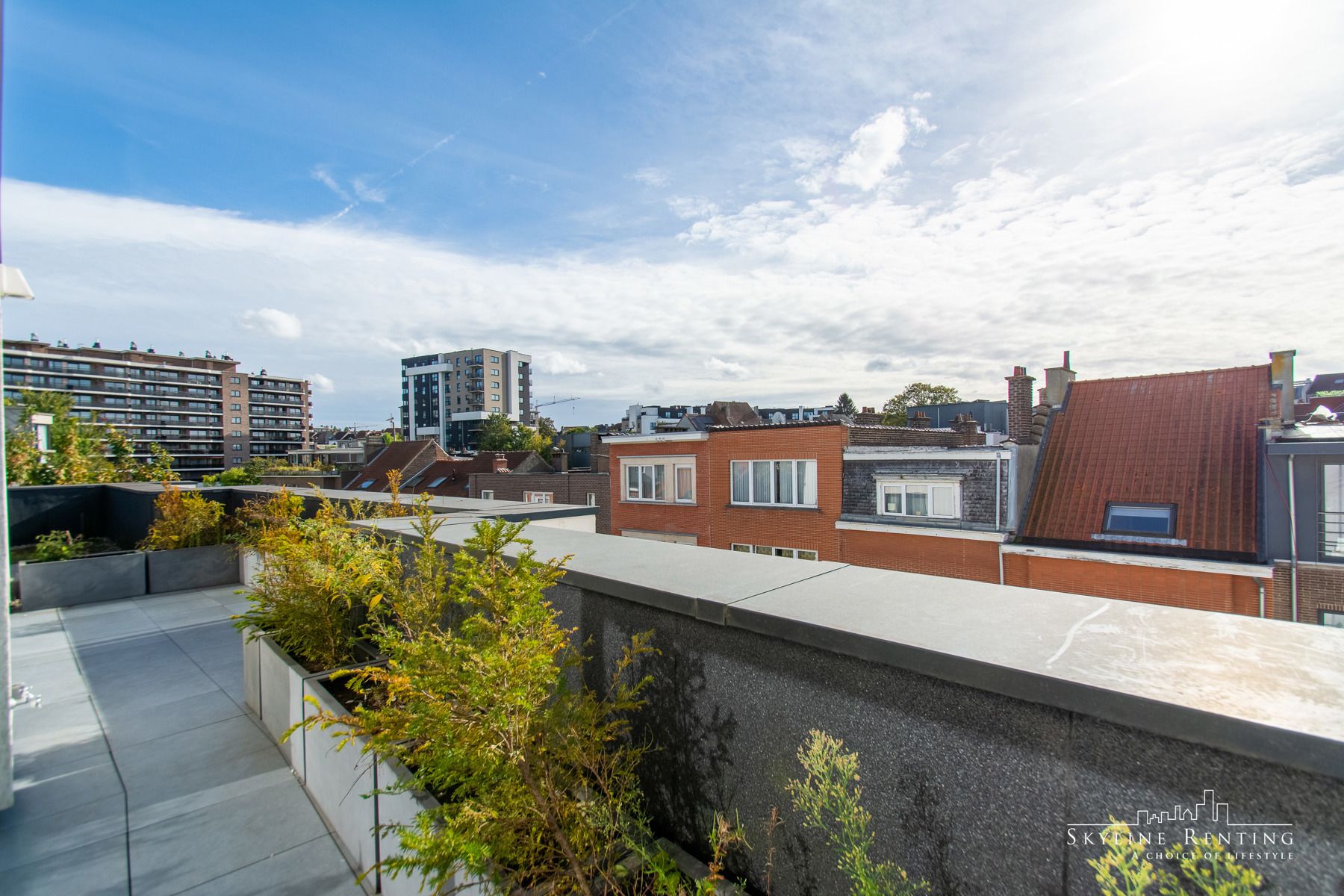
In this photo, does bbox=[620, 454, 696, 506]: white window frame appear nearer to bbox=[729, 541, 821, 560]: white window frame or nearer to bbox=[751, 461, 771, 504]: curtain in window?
bbox=[751, 461, 771, 504]: curtain in window

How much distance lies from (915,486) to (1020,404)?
407 centimetres

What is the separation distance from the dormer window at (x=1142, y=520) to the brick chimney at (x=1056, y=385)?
12.2ft

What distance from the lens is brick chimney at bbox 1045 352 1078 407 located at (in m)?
14.3

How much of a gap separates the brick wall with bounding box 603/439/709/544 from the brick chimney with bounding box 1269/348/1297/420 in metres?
12.5

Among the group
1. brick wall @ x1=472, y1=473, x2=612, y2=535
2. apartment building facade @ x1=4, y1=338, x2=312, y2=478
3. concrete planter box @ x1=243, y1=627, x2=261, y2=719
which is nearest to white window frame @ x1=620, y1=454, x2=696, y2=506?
brick wall @ x1=472, y1=473, x2=612, y2=535

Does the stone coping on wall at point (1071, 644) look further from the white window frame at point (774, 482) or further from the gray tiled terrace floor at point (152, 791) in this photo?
the white window frame at point (774, 482)

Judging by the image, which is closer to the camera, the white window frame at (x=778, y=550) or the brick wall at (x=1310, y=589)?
the brick wall at (x=1310, y=589)

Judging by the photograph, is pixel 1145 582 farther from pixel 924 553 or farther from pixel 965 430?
pixel 965 430

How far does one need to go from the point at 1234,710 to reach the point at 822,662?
0.82 meters

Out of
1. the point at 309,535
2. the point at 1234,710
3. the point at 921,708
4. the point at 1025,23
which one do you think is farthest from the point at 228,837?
the point at 1025,23

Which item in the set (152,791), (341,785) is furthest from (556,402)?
(341,785)

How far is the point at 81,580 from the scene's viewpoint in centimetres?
768

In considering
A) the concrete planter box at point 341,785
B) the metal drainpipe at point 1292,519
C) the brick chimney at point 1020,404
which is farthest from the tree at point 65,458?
the metal drainpipe at point 1292,519

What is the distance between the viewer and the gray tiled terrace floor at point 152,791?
269cm
